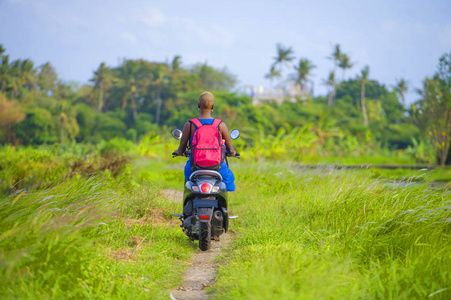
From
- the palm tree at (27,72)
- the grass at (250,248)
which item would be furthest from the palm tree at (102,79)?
the grass at (250,248)

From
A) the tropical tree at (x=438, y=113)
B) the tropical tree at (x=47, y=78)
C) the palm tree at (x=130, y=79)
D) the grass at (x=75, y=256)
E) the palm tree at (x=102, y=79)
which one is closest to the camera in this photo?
the grass at (x=75, y=256)

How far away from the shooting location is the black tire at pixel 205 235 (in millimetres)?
4875

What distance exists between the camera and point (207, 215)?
4812mm

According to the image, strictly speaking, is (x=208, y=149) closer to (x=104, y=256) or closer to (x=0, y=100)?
(x=104, y=256)

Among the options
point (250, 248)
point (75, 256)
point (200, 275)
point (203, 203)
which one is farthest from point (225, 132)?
point (75, 256)

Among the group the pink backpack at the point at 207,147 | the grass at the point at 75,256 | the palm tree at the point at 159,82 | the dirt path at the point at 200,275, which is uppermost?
the palm tree at the point at 159,82

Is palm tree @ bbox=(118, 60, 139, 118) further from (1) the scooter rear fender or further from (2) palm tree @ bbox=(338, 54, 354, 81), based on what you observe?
(1) the scooter rear fender

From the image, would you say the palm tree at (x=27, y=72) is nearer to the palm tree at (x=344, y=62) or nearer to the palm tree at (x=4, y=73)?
the palm tree at (x=4, y=73)

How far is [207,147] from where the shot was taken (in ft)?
15.8

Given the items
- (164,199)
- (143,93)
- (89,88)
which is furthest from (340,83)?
(164,199)

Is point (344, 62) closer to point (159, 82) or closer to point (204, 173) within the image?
point (159, 82)

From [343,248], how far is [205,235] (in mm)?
1616

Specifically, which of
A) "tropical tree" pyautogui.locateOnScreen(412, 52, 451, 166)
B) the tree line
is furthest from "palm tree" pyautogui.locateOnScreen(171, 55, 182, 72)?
"tropical tree" pyautogui.locateOnScreen(412, 52, 451, 166)

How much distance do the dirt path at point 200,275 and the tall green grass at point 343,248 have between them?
0.18 m
